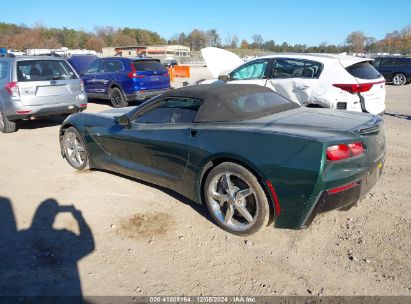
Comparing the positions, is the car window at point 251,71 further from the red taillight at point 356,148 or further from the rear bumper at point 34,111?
the red taillight at point 356,148

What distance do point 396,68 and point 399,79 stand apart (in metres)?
0.59

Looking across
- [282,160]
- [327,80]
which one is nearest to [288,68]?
[327,80]

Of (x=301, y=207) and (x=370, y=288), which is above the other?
(x=301, y=207)

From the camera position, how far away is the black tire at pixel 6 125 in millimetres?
7570

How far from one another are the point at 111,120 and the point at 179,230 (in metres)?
1.98

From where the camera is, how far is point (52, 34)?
101 metres

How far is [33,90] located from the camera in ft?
24.2

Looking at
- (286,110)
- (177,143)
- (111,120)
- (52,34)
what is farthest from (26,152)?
(52,34)

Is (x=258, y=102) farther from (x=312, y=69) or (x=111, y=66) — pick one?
(x=111, y=66)

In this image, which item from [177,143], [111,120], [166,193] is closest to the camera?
[177,143]

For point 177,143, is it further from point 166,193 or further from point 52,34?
point 52,34

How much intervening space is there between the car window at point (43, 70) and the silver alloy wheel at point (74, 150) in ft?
9.58

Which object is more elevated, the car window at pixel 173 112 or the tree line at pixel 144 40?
the tree line at pixel 144 40

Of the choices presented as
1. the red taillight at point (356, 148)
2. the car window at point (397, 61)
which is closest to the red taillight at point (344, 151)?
the red taillight at point (356, 148)
